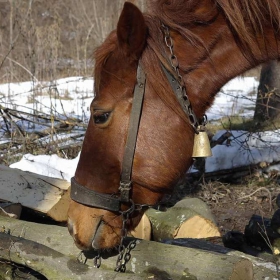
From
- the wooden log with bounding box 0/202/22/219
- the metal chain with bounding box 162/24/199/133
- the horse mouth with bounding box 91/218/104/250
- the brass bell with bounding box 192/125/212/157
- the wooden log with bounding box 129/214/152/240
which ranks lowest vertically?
the wooden log with bounding box 129/214/152/240

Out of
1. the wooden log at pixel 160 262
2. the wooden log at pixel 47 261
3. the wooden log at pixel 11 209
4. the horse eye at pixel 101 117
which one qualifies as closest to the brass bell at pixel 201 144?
the horse eye at pixel 101 117

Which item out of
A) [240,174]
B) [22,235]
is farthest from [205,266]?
[240,174]

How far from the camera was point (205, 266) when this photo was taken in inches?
103

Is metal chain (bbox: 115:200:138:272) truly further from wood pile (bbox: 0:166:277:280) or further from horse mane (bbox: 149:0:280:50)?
horse mane (bbox: 149:0:280:50)

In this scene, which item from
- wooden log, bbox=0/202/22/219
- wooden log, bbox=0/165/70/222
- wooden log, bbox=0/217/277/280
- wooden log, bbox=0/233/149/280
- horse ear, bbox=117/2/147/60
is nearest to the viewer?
horse ear, bbox=117/2/147/60

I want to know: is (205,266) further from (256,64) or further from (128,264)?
(256,64)

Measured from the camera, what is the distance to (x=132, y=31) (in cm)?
226

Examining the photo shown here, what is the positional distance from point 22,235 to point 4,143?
2.89m

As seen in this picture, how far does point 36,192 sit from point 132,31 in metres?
2.11

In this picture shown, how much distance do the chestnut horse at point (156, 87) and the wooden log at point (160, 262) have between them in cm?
32

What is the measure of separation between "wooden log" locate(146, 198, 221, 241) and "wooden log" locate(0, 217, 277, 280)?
1302 millimetres

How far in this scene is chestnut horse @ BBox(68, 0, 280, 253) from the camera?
2346 mm

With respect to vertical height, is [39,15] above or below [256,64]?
above

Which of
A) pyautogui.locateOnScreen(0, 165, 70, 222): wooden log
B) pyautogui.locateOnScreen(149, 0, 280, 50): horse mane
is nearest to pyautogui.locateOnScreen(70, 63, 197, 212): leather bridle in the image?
pyautogui.locateOnScreen(149, 0, 280, 50): horse mane
